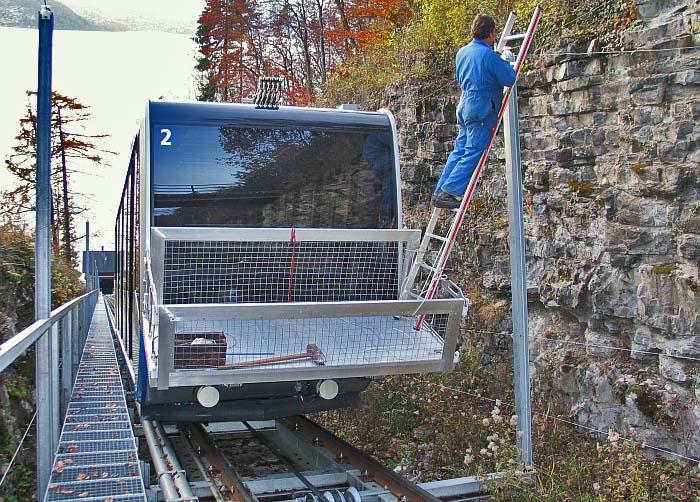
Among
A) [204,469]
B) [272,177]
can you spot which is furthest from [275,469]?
[272,177]

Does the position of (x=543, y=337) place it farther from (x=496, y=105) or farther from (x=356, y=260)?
(x=496, y=105)

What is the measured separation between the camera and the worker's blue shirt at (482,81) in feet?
19.2

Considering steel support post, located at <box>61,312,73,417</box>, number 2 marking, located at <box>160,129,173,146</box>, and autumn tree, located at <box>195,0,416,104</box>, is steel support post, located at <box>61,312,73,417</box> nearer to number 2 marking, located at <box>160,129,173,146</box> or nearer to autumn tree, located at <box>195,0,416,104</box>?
number 2 marking, located at <box>160,129,173,146</box>

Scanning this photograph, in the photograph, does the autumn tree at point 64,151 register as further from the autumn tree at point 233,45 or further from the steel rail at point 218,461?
the steel rail at point 218,461

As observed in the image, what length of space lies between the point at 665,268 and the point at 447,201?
2.02 meters

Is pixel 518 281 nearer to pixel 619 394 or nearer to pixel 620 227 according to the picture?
pixel 620 227

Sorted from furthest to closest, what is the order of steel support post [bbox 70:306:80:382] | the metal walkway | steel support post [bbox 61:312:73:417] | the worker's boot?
steel support post [bbox 70:306:80:382], steel support post [bbox 61:312:73:417], the worker's boot, the metal walkway

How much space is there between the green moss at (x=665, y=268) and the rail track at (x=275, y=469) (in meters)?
2.39

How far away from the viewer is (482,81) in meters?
6.02

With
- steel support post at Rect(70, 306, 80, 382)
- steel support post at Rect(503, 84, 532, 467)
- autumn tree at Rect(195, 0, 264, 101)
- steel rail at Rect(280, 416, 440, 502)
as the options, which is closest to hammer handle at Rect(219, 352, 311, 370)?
steel rail at Rect(280, 416, 440, 502)

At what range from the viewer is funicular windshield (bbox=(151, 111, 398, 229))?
6.96m

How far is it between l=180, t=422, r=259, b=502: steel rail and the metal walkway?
672 mm

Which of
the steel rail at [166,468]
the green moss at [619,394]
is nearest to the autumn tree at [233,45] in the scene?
the steel rail at [166,468]

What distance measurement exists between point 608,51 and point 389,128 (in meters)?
2.21
